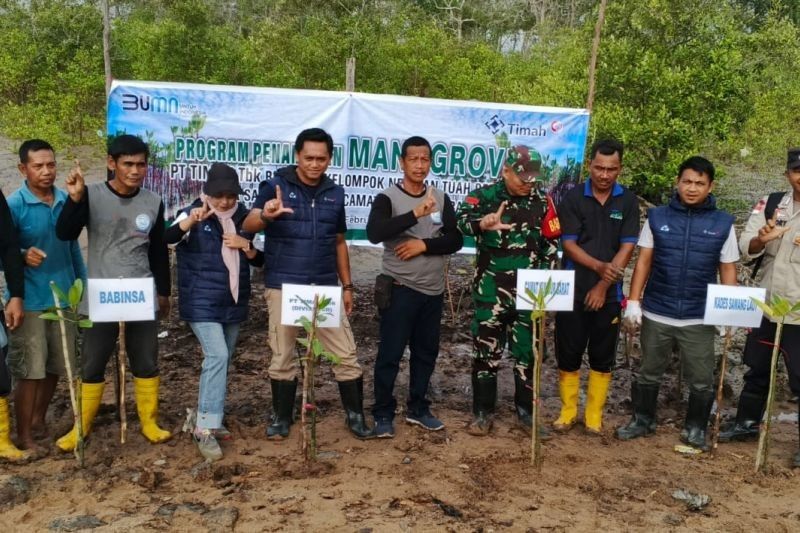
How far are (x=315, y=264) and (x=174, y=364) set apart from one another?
7.80 ft

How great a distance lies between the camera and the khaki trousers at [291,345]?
4.23 meters

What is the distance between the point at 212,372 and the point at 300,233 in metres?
0.96

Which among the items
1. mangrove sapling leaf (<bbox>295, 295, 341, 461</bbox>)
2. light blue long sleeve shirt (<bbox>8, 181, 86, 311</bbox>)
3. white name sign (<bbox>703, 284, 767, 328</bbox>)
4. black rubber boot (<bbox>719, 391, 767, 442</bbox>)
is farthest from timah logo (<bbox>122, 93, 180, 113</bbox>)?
black rubber boot (<bbox>719, 391, 767, 442</bbox>)

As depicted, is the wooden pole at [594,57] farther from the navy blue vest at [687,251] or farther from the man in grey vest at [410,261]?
the man in grey vest at [410,261]

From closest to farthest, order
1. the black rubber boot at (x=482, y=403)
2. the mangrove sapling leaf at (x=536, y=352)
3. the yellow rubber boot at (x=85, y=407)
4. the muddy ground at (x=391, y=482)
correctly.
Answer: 1. the muddy ground at (x=391, y=482)
2. the mangrove sapling leaf at (x=536, y=352)
3. the yellow rubber boot at (x=85, y=407)
4. the black rubber boot at (x=482, y=403)

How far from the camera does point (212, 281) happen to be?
13.5 ft

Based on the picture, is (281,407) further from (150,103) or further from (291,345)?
(150,103)

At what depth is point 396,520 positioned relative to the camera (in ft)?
11.4

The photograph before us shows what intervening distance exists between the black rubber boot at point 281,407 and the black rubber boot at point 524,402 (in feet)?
4.94

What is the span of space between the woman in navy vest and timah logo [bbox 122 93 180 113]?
A: 2.52 meters

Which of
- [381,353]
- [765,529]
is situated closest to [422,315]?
[381,353]

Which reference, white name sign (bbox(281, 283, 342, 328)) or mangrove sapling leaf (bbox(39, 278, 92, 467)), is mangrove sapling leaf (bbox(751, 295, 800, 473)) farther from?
mangrove sapling leaf (bbox(39, 278, 92, 467))

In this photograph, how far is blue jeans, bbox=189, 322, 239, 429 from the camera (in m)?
4.11

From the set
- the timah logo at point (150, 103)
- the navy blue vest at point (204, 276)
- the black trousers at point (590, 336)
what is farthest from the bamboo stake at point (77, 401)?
the black trousers at point (590, 336)
